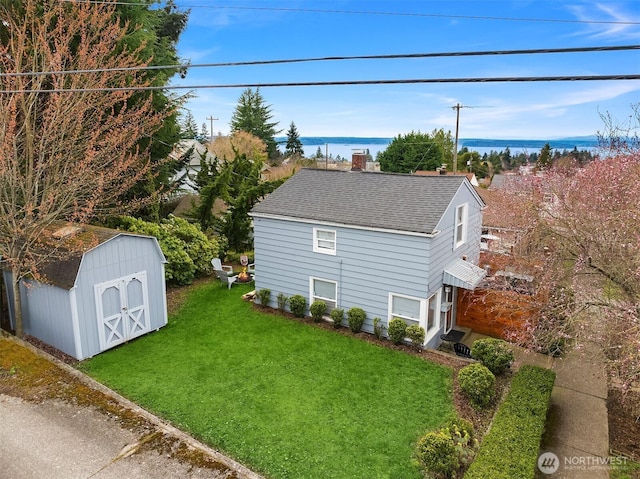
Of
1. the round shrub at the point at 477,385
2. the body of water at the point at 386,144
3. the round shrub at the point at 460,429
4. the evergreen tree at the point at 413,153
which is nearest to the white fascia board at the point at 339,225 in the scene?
the round shrub at the point at 477,385

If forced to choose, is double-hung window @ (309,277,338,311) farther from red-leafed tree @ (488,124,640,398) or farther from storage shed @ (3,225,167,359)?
red-leafed tree @ (488,124,640,398)

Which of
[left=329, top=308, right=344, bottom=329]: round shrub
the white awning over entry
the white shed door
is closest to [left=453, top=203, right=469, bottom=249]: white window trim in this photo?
the white awning over entry

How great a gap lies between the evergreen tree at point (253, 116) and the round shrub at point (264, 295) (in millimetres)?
48614

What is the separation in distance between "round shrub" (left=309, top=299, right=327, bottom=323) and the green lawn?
0.51 metres

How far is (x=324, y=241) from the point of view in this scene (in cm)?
1332

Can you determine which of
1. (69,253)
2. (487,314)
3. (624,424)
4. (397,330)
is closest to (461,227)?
(487,314)

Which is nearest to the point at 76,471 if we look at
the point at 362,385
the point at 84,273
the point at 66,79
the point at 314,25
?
the point at 84,273

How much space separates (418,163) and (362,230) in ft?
141

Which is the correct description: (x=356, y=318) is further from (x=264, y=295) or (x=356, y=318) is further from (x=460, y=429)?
(x=460, y=429)

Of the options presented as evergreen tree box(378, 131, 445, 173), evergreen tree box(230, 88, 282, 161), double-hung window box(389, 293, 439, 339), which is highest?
evergreen tree box(230, 88, 282, 161)

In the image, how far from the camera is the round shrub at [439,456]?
22.5ft

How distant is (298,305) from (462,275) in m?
5.19

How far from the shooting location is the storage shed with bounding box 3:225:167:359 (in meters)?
10.6

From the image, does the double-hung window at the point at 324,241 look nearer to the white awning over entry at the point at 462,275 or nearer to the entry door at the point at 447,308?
the white awning over entry at the point at 462,275
